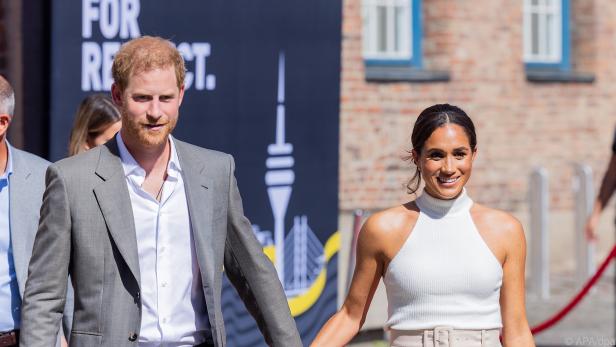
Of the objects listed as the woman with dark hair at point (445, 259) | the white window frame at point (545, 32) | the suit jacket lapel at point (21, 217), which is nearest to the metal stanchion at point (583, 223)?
the white window frame at point (545, 32)

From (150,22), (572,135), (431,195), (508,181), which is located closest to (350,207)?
(508,181)

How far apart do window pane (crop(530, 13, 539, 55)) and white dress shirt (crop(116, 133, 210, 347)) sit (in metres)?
11.2

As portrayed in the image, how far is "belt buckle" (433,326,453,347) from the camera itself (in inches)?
194

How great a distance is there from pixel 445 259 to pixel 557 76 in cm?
1048

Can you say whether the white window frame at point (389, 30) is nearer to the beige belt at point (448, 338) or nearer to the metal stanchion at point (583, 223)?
the metal stanchion at point (583, 223)

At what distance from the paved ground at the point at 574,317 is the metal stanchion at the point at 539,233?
0.15 meters

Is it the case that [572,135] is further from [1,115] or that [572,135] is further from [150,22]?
[1,115]

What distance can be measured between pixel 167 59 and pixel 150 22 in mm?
2765

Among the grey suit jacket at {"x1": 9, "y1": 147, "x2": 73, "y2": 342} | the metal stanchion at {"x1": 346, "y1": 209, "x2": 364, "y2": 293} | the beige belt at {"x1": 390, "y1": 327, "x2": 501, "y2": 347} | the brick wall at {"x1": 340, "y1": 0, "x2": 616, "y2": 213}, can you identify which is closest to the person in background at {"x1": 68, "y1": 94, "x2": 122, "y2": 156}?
the grey suit jacket at {"x1": 9, "y1": 147, "x2": 73, "y2": 342}

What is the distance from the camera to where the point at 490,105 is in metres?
14.4

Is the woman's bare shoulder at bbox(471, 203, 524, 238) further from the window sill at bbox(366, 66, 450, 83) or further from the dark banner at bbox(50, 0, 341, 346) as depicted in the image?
the window sill at bbox(366, 66, 450, 83)

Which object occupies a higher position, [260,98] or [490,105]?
[490,105]

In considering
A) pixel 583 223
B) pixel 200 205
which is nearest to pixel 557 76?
pixel 583 223

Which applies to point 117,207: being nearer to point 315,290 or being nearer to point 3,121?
point 3,121
